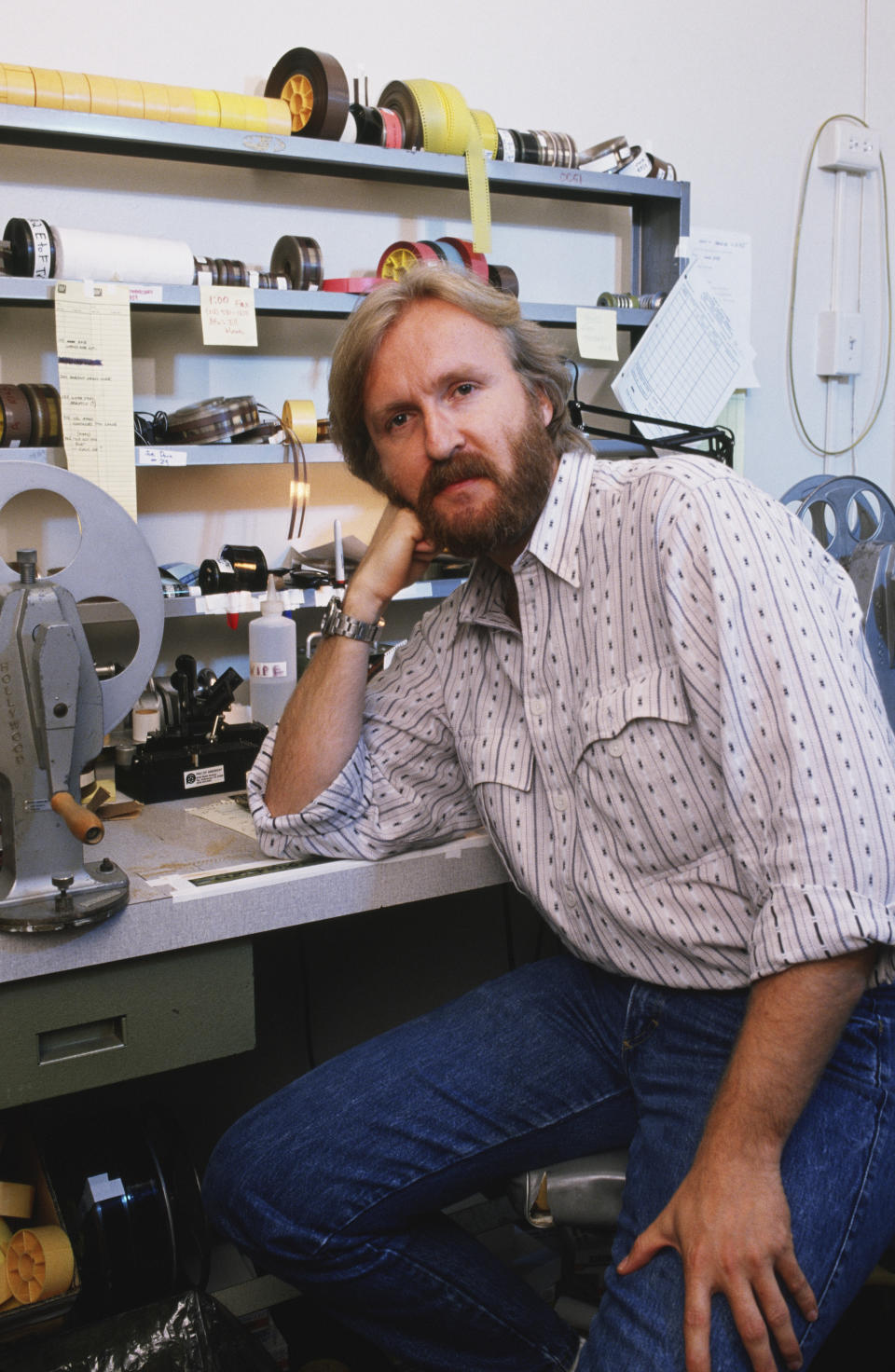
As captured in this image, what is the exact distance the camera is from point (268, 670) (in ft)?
5.94

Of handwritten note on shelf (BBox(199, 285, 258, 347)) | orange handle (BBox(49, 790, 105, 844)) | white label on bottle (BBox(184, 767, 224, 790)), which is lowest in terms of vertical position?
white label on bottle (BBox(184, 767, 224, 790))

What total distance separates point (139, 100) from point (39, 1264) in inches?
61.3

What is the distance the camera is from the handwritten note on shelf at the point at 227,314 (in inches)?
70.0

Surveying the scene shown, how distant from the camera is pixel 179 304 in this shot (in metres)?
1.78

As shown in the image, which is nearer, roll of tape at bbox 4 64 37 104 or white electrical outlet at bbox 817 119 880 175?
roll of tape at bbox 4 64 37 104

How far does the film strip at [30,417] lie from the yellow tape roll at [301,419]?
36cm

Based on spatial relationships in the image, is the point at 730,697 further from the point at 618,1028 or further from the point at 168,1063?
the point at 168,1063

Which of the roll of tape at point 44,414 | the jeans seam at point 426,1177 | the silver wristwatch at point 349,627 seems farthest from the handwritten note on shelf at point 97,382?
the jeans seam at point 426,1177

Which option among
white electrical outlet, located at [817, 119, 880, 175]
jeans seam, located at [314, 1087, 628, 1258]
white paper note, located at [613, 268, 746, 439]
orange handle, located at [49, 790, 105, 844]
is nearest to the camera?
orange handle, located at [49, 790, 105, 844]

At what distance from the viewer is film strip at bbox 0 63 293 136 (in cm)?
166

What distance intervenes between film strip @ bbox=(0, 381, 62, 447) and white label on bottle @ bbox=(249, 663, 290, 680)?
0.43 m

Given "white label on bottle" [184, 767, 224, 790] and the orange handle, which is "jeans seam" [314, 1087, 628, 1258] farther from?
"white label on bottle" [184, 767, 224, 790]

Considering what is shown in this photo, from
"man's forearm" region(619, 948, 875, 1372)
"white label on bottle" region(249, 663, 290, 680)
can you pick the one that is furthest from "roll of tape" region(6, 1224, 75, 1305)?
"white label on bottle" region(249, 663, 290, 680)

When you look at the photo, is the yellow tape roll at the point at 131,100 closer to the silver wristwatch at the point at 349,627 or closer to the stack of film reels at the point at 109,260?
the stack of film reels at the point at 109,260
